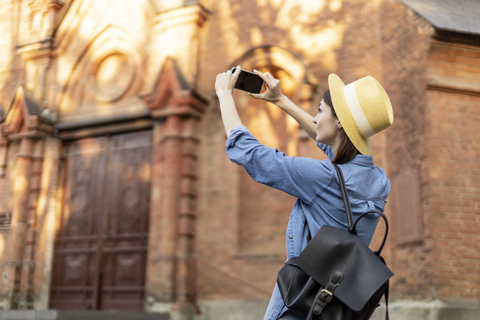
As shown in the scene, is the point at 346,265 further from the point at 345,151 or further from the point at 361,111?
the point at 361,111

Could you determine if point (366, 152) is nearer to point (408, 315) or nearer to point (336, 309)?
point (336, 309)

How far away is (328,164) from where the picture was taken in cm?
200

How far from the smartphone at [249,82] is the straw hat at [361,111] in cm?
42

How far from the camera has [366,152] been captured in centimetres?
212

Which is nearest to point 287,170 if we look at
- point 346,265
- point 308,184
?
point 308,184

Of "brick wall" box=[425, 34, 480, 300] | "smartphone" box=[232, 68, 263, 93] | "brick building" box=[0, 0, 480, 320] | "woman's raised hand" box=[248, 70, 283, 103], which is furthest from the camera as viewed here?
"brick building" box=[0, 0, 480, 320]

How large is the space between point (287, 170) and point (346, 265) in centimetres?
39

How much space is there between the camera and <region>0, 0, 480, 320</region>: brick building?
23.3 feet

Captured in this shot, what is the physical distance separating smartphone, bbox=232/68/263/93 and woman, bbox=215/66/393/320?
13cm

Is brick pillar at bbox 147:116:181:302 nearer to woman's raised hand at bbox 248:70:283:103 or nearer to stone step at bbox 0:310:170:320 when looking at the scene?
stone step at bbox 0:310:170:320

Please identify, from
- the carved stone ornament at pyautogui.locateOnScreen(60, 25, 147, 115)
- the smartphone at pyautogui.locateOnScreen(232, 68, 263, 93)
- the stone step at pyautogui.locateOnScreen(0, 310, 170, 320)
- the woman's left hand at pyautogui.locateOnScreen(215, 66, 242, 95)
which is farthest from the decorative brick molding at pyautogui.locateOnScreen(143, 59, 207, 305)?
the woman's left hand at pyautogui.locateOnScreen(215, 66, 242, 95)

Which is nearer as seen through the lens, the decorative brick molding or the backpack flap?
the backpack flap

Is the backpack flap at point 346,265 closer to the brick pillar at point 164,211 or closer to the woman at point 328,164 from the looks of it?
the woman at point 328,164

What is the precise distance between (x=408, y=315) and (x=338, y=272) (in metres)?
5.49
